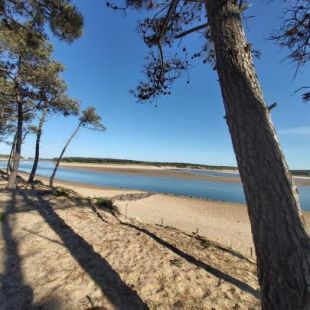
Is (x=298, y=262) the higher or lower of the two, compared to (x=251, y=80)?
lower

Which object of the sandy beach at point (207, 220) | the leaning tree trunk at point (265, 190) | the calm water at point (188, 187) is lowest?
the sandy beach at point (207, 220)

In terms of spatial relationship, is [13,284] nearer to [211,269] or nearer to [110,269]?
[110,269]

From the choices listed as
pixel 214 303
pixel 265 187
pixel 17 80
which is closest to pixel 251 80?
pixel 265 187

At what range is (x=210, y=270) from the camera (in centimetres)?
421

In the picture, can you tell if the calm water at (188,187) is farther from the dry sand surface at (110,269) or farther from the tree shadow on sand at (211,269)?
the dry sand surface at (110,269)

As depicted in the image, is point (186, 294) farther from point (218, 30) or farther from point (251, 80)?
point (218, 30)

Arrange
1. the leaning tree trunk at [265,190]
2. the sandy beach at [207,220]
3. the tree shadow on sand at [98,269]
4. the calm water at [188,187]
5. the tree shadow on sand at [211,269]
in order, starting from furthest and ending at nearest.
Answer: the calm water at [188,187]
the sandy beach at [207,220]
the tree shadow on sand at [211,269]
the tree shadow on sand at [98,269]
the leaning tree trunk at [265,190]

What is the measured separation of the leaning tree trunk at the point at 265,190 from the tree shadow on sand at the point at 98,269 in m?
1.71

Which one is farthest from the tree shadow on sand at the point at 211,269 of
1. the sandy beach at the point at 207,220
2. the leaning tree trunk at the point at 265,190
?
the sandy beach at the point at 207,220

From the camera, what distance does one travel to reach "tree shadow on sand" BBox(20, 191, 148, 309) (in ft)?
9.98

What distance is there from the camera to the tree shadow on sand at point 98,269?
3043mm

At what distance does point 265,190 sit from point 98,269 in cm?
286

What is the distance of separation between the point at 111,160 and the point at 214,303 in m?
124

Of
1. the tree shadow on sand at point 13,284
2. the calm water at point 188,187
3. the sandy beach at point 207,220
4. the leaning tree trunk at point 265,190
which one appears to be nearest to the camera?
the leaning tree trunk at point 265,190
